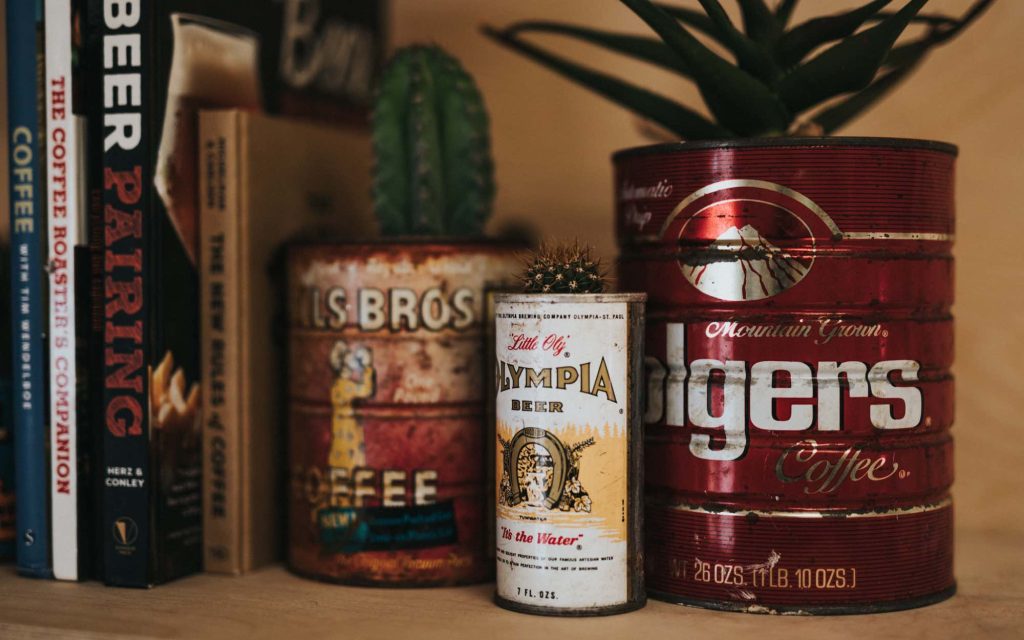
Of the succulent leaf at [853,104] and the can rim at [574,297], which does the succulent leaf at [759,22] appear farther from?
the can rim at [574,297]

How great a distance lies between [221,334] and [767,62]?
0.62 meters

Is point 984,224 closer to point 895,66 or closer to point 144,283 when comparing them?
point 895,66

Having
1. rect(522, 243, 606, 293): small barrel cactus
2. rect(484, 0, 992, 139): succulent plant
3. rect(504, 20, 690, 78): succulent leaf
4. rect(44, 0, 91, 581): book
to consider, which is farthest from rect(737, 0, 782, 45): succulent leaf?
rect(44, 0, 91, 581): book

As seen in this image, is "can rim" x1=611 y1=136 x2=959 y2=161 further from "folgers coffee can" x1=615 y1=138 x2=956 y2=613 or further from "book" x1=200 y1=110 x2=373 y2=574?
"book" x1=200 y1=110 x2=373 y2=574

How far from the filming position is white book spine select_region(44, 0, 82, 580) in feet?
3.63

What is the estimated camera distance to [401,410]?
1127 mm

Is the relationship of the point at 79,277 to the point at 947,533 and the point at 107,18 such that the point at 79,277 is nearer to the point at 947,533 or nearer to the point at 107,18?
the point at 107,18

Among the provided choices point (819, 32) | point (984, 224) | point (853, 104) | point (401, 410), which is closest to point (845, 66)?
point (819, 32)

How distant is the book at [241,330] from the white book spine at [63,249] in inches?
5.1

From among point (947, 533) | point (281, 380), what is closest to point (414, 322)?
point (281, 380)

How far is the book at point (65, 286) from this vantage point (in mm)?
1107

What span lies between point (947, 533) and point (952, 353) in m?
0.17

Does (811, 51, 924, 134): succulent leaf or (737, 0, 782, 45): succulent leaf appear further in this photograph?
(811, 51, 924, 134): succulent leaf

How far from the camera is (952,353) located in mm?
1084
